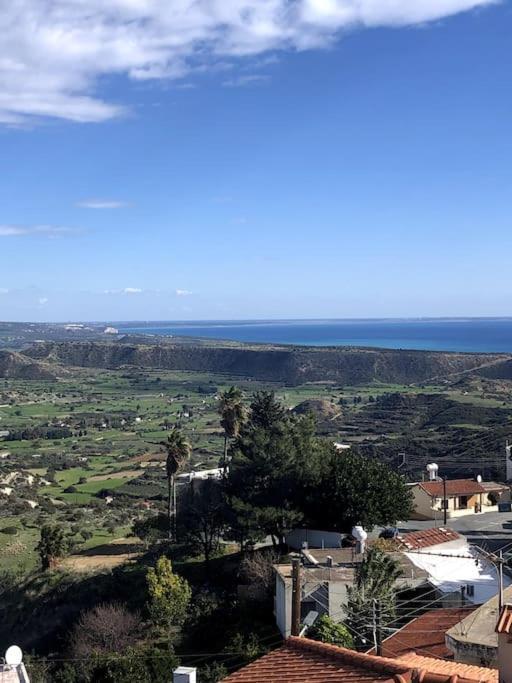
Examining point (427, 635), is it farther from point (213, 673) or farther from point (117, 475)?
point (117, 475)

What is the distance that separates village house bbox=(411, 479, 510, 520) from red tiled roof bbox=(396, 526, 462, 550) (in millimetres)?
6903

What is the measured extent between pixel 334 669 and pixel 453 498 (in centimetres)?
2778

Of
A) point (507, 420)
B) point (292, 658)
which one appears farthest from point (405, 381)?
point (292, 658)

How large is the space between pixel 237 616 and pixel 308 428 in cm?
955

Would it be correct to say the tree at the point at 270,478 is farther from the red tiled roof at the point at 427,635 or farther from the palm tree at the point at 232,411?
the red tiled roof at the point at 427,635

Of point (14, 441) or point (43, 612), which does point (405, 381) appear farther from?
point (43, 612)

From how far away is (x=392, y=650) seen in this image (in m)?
19.1

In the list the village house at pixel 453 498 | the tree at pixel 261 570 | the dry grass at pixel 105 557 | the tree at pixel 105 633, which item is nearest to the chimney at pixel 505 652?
the tree at pixel 261 570

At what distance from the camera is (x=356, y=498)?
97.4 feet

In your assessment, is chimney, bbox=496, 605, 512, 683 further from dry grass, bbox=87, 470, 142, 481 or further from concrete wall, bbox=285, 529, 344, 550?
dry grass, bbox=87, 470, 142, 481

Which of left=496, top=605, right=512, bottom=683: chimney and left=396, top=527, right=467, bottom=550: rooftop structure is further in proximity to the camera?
left=396, top=527, right=467, bottom=550: rooftop structure

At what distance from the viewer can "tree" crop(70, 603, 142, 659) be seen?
2600 centimetres

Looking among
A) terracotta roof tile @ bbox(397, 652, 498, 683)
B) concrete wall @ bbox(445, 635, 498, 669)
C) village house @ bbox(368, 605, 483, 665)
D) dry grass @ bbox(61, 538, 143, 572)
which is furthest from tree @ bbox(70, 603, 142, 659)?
terracotta roof tile @ bbox(397, 652, 498, 683)

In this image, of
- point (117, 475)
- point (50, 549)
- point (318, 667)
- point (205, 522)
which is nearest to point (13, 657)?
point (318, 667)
